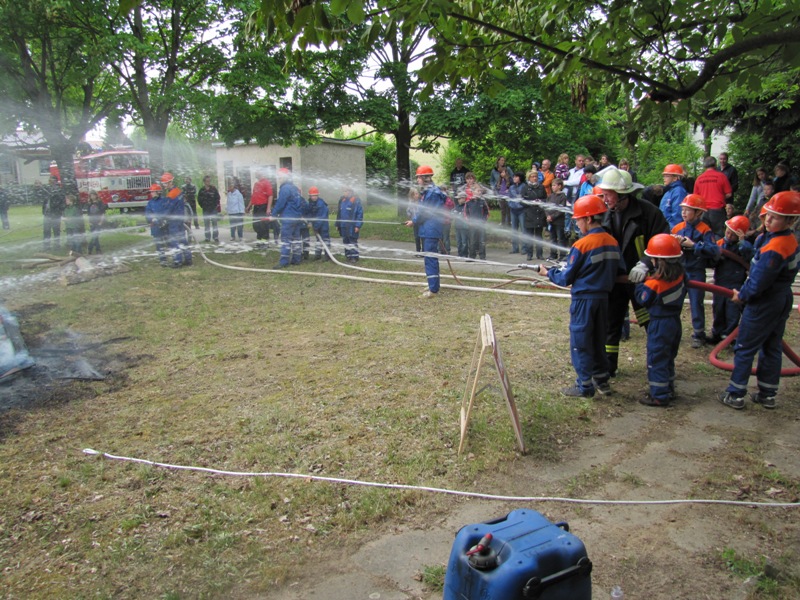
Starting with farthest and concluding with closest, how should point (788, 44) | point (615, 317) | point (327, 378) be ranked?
point (327, 378) → point (615, 317) → point (788, 44)

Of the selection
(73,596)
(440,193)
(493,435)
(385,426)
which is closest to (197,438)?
(385,426)

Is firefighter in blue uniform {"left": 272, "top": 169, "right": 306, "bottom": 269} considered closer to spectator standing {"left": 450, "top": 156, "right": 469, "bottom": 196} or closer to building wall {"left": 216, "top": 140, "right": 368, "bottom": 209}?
spectator standing {"left": 450, "top": 156, "right": 469, "bottom": 196}

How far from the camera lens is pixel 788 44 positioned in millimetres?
3801

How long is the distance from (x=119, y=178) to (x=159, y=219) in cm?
1335

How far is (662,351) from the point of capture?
18.7ft

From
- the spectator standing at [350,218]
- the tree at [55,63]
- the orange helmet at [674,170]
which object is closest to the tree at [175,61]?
the tree at [55,63]

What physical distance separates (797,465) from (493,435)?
2.26m

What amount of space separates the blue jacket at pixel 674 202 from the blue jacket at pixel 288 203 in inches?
334

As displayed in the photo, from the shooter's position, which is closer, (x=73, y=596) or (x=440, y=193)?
(x=73, y=596)

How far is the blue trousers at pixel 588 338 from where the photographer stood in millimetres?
5723

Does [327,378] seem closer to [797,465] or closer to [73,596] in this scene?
[73,596]

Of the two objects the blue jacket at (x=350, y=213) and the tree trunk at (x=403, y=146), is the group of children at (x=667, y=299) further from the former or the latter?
the tree trunk at (x=403, y=146)

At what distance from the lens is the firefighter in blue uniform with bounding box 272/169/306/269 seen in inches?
573

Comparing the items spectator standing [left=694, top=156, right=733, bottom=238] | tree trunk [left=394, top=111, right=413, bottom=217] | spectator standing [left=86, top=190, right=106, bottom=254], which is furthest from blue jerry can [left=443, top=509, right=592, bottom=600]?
tree trunk [left=394, top=111, right=413, bottom=217]
